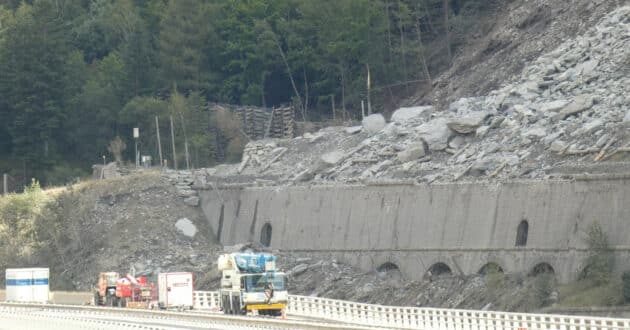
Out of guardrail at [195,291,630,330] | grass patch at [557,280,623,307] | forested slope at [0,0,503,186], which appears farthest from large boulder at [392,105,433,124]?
grass patch at [557,280,623,307]

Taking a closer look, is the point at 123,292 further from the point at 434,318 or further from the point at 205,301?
the point at 434,318

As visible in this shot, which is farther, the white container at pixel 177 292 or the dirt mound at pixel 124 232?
the dirt mound at pixel 124 232

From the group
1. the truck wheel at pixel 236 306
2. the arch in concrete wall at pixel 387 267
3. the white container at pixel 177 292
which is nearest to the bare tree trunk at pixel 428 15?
the arch in concrete wall at pixel 387 267

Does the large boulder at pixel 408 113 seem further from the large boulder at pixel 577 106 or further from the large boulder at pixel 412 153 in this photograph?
the large boulder at pixel 577 106

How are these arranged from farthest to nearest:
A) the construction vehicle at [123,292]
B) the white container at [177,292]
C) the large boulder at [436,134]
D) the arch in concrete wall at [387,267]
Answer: the large boulder at [436,134] → the arch in concrete wall at [387,267] → the construction vehicle at [123,292] → the white container at [177,292]

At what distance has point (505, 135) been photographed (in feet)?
263

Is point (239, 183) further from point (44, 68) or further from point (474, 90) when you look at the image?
point (44, 68)

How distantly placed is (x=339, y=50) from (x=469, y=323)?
56.3 metres

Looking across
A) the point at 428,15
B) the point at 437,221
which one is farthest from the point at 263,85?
the point at 437,221

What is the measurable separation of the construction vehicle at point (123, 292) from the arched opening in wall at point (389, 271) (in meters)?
12.5

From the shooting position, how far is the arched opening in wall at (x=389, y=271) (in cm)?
7650

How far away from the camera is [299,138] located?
321 ft

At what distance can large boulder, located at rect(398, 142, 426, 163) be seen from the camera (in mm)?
83688

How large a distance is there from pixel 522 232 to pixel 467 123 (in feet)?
47.1
